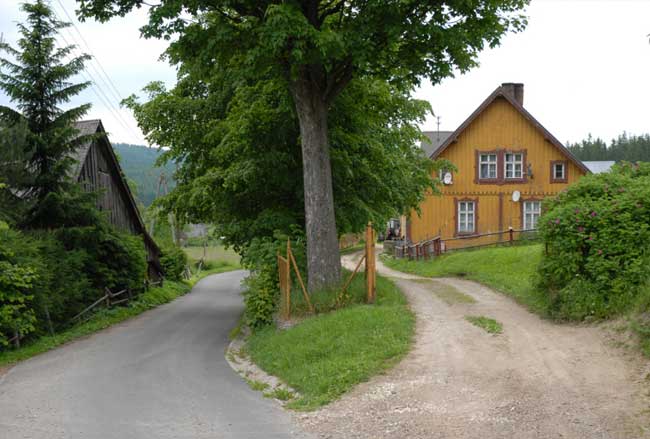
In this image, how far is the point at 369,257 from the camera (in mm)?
14141

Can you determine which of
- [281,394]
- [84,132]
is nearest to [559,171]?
[84,132]

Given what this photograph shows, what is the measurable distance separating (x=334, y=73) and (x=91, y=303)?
14.4m

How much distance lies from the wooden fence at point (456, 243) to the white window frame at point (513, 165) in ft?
9.95

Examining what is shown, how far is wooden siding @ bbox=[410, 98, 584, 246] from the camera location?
3297cm

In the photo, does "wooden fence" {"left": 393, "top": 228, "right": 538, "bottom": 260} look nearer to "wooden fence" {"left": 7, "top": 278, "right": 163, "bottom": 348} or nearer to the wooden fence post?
"wooden fence" {"left": 7, "top": 278, "right": 163, "bottom": 348}

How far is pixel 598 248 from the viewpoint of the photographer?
1127cm

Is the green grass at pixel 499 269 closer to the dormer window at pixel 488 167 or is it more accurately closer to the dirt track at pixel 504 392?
the dirt track at pixel 504 392

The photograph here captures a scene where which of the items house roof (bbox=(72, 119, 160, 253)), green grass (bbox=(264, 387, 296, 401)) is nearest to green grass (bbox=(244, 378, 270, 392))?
green grass (bbox=(264, 387, 296, 401))

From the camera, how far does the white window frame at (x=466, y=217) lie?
110 ft

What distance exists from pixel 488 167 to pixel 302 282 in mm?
21057

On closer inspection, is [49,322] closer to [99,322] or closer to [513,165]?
[99,322]

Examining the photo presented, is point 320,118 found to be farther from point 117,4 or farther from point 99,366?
point 99,366

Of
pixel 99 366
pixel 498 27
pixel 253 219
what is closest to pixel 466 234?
pixel 253 219

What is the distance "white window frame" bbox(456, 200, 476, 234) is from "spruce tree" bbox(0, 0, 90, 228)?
1963 cm
